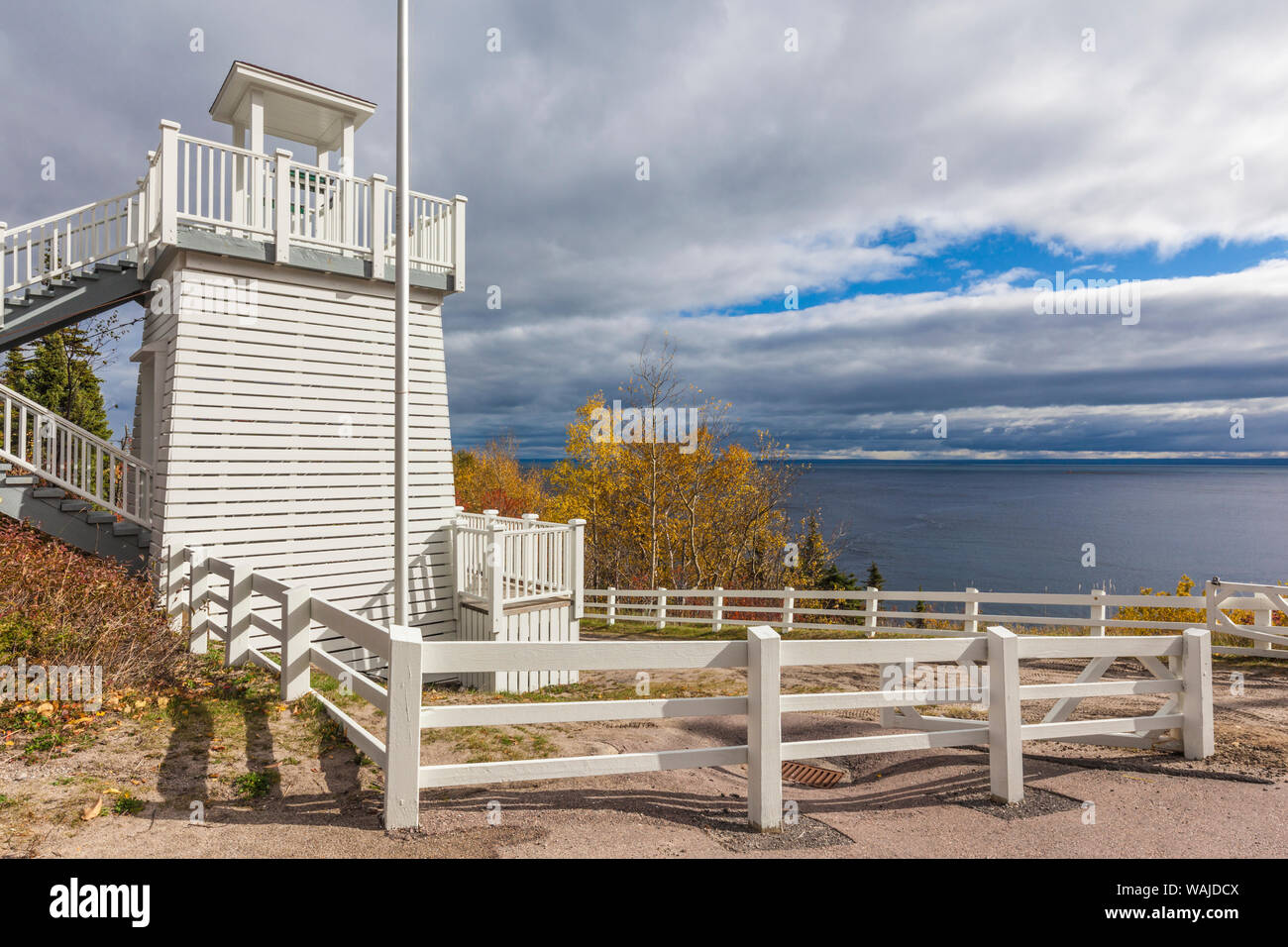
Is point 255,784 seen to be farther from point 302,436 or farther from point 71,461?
point 71,461

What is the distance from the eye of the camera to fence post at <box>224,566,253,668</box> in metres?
7.09

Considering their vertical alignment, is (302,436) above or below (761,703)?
above

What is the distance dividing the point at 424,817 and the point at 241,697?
3216mm

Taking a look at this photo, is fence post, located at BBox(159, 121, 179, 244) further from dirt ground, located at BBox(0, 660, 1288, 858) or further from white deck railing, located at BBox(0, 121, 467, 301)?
dirt ground, located at BBox(0, 660, 1288, 858)

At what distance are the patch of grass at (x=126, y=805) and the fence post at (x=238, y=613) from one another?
10.7 feet

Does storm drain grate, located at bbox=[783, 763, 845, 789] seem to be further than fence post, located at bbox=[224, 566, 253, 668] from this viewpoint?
No

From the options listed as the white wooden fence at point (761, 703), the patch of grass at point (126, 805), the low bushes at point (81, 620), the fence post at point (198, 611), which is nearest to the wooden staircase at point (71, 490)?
the low bushes at point (81, 620)

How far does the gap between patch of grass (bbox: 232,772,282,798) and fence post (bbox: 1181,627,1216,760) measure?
655cm

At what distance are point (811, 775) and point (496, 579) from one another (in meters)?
6.07

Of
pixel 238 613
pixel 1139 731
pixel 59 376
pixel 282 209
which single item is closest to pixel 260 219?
pixel 282 209

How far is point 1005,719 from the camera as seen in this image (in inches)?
171

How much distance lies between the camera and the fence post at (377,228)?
35.9ft

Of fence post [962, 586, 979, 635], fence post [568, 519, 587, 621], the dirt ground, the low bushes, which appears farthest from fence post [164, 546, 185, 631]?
fence post [962, 586, 979, 635]

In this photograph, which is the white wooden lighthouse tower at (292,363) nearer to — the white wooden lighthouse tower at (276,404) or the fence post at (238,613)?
the white wooden lighthouse tower at (276,404)
